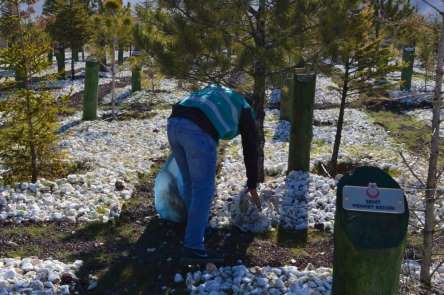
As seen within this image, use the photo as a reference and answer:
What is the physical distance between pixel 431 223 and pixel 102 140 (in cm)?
770

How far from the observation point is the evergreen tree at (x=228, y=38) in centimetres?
596

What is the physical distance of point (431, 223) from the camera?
3.62 m

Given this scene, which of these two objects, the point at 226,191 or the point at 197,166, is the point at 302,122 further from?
the point at 197,166

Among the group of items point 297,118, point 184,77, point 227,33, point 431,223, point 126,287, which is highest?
point 227,33

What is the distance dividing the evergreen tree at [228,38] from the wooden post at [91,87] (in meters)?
6.49

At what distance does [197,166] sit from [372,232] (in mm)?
1475

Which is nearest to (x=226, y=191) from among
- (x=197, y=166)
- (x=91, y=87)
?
(x=197, y=166)

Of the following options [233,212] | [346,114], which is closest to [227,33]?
[233,212]

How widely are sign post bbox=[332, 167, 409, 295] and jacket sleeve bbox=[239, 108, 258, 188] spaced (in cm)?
134

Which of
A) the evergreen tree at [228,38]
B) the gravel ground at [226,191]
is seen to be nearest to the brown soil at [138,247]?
the gravel ground at [226,191]

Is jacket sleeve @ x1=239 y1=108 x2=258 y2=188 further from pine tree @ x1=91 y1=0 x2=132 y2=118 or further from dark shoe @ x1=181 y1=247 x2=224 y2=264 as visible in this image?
pine tree @ x1=91 y1=0 x2=132 y2=118

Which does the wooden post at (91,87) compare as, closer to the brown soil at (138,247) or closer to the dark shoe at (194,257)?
the brown soil at (138,247)

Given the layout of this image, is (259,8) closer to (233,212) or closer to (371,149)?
(233,212)

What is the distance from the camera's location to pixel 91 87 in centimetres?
1266
